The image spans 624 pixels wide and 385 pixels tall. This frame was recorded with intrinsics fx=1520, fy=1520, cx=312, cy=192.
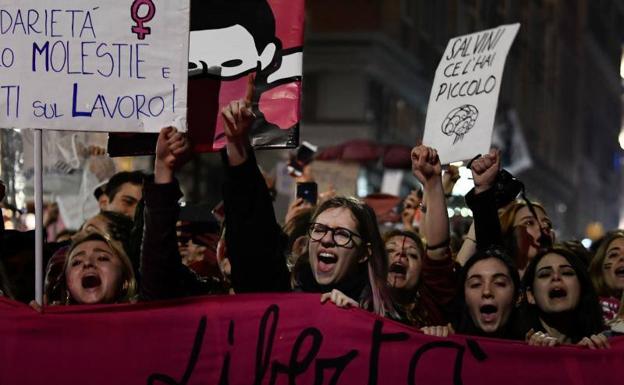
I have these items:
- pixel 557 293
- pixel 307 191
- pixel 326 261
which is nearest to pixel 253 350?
pixel 326 261

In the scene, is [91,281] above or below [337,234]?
below

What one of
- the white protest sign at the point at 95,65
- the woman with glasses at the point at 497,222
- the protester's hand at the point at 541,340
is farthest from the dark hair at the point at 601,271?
the white protest sign at the point at 95,65

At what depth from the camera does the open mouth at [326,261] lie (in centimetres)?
532

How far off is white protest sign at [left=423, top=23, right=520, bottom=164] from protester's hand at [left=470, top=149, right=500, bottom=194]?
35.9 inches

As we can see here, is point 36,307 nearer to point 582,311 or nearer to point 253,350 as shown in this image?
point 253,350

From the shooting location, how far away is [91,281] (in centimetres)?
544

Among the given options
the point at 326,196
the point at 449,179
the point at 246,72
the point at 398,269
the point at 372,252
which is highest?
the point at 246,72

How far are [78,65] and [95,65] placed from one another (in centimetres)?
6

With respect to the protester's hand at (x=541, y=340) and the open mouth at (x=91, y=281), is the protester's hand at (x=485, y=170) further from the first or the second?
the open mouth at (x=91, y=281)

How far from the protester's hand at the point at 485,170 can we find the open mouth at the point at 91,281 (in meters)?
1.57

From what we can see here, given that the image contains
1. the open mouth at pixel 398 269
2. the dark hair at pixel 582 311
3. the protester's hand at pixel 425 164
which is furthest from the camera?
the open mouth at pixel 398 269

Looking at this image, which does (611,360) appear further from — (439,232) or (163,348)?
(163,348)

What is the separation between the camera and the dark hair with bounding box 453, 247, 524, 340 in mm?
5566

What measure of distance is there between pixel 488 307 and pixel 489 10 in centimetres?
3770
